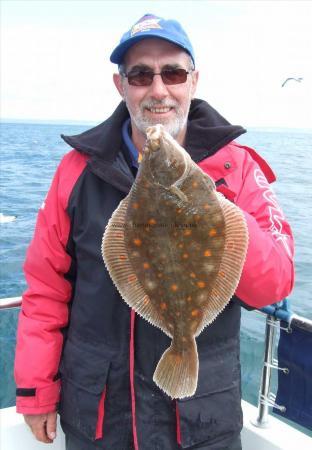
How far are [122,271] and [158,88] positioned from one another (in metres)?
0.98

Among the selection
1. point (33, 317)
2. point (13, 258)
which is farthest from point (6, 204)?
point (33, 317)

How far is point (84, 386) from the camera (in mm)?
2449

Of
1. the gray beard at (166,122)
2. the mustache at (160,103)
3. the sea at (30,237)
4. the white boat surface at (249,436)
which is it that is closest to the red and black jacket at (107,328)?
the gray beard at (166,122)

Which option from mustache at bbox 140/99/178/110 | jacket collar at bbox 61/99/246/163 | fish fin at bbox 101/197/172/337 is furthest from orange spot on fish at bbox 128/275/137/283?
mustache at bbox 140/99/178/110

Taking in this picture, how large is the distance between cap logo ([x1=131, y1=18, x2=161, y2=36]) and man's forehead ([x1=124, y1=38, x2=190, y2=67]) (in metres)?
0.06

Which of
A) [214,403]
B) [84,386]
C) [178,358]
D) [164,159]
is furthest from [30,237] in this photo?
[164,159]

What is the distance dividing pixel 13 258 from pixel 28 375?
868 centimetres

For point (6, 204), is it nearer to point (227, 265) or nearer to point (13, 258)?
point (13, 258)

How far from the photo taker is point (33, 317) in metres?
2.60

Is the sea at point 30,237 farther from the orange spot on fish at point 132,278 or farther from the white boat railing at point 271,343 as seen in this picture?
the orange spot on fish at point 132,278

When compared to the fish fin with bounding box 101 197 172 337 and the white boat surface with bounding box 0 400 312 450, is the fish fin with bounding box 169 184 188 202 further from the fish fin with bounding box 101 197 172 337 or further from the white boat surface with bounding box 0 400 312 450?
the white boat surface with bounding box 0 400 312 450

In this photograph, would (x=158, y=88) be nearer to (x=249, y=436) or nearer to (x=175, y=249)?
(x=175, y=249)

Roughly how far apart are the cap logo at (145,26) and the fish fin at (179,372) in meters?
1.65

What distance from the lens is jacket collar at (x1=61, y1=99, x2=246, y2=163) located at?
2.48 meters
